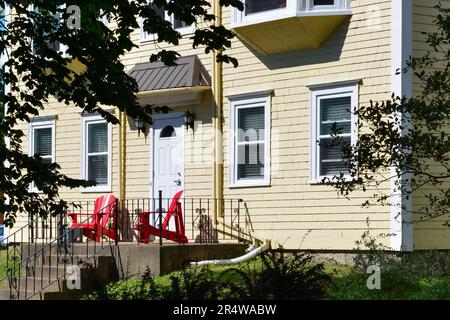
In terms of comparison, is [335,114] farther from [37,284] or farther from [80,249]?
[37,284]

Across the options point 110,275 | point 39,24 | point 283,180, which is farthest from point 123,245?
point 39,24

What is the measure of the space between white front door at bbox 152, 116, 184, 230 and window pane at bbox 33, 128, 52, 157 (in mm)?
3785

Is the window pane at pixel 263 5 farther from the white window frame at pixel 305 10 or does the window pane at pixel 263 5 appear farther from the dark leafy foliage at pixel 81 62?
the dark leafy foliage at pixel 81 62

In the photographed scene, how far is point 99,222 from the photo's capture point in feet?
65.3

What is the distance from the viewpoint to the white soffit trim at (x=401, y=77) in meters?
16.7

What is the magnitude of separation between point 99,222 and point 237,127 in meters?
3.51

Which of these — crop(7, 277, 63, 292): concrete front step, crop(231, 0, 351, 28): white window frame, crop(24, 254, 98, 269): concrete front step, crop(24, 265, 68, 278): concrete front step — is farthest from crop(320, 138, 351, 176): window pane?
crop(7, 277, 63, 292): concrete front step

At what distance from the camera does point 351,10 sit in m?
17.8

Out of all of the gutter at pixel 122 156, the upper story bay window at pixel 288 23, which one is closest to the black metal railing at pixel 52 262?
the gutter at pixel 122 156

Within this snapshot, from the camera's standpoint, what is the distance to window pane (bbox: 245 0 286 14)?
1842cm

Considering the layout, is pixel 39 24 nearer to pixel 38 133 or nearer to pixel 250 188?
pixel 250 188

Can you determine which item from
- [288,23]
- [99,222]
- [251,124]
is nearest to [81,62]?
[288,23]

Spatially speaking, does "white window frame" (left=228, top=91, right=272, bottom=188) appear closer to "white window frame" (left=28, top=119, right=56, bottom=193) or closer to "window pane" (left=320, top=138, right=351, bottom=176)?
"window pane" (left=320, top=138, right=351, bottom=176)

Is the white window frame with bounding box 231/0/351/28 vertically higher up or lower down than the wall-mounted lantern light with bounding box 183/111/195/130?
higher up
